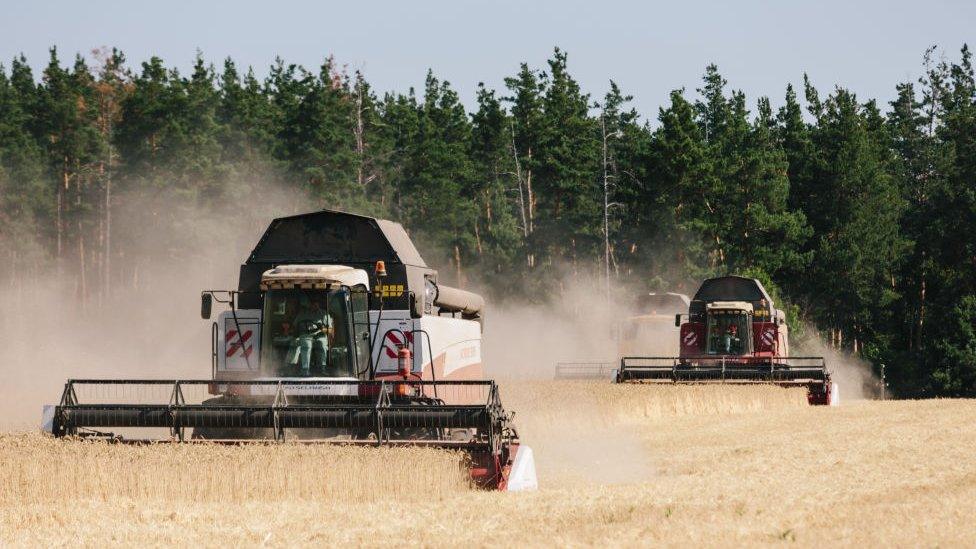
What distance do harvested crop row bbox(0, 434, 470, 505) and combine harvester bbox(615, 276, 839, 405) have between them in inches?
767

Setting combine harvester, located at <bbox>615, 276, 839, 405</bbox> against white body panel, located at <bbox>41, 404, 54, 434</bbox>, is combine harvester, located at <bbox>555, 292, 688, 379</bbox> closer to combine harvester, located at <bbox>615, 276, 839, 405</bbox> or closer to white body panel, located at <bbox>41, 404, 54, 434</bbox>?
combine harvester, located at <bbox>615, 276, 839, 405</bbox>

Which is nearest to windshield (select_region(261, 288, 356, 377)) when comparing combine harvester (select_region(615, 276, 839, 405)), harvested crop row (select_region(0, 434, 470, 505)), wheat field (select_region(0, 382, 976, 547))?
wheat field (select_region(0, 382, 976, 547))

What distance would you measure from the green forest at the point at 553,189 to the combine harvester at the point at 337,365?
147ft

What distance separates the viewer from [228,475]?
38.7ft

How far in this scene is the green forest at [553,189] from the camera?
208ft

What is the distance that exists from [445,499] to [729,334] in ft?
79.4

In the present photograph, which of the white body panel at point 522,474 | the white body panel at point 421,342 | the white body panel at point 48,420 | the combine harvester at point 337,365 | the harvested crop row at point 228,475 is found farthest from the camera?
the white body panel at point 421,342

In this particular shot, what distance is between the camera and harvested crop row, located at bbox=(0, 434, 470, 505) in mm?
11734

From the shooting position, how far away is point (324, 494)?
11.8 m

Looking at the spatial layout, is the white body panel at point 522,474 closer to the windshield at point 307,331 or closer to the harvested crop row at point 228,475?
the harvested crop row at point 228,475

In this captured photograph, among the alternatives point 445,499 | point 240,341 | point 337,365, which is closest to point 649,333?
point 240,341

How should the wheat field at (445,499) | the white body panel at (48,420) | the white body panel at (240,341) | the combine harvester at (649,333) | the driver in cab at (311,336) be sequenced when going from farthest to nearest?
1. the combine harvester at (649,333)
2. the white body panel at (240,341)
3. the driver in cab at (311,336)
4. the white body panel at (48,420)
5. the wheat field at (445,499)

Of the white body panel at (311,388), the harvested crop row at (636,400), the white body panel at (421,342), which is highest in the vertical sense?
the white body panel at (421,342)

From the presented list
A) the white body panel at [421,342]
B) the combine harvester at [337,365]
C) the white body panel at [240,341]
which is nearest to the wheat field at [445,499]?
the combine harvester at [337,365]
